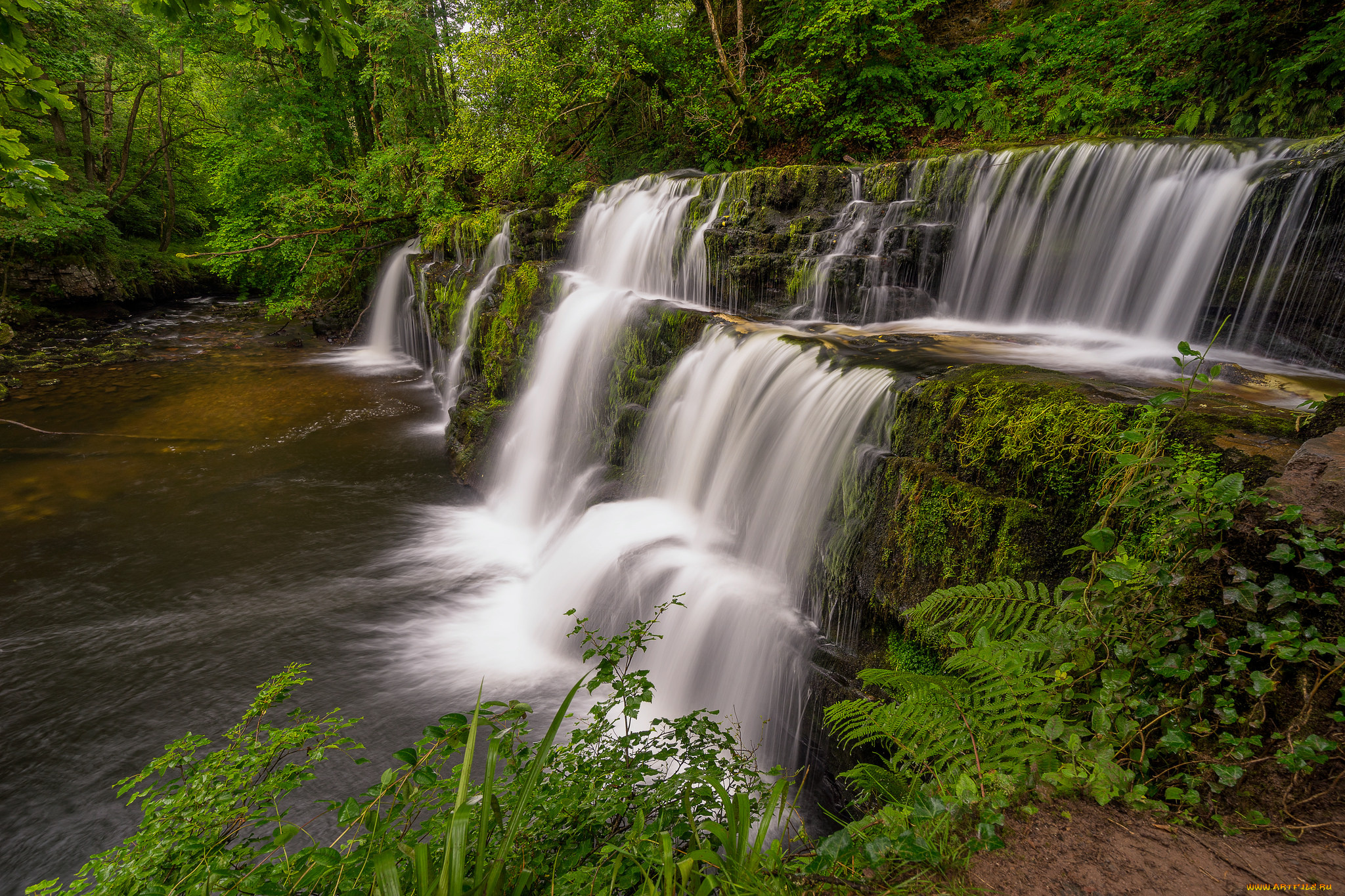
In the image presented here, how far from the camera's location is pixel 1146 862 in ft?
5.09

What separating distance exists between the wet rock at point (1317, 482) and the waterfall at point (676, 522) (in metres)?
2.35

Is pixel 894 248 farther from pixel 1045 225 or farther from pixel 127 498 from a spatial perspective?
pixel 127 498

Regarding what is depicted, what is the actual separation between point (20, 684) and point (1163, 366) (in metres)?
9.91

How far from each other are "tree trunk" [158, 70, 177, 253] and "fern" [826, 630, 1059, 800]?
81.4 feet

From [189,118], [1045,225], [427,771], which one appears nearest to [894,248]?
[1045,225]

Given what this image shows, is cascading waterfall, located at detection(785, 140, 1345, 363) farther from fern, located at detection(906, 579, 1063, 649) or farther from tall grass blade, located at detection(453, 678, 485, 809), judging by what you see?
tall grass blade, located at detection(453, 678, 485, 809)

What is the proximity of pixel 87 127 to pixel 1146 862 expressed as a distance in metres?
25.6

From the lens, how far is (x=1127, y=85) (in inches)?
336

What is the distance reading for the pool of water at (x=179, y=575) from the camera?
4422 millimetres

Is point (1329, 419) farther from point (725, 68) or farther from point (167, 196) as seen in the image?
point (167, 196)

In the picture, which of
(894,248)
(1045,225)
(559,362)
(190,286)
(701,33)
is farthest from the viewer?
(190,286)

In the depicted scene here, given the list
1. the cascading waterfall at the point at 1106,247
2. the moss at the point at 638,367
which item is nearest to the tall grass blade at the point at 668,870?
the moss at the point at 638,367

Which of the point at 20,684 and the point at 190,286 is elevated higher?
the point at 190,286

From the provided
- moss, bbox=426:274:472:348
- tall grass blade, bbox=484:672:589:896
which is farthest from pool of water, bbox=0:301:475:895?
tall grass blade, bbox=484:672:589:896
